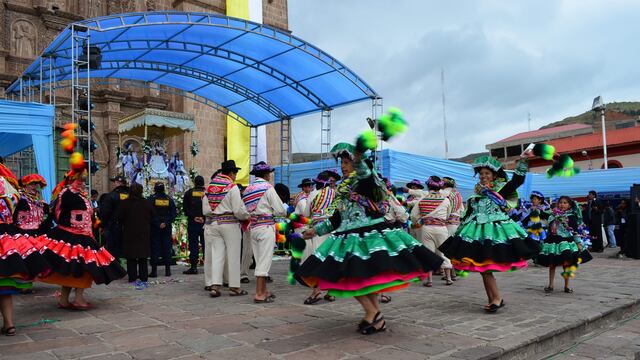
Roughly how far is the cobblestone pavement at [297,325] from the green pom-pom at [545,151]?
1820 millimetres

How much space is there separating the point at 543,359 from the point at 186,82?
1498cm

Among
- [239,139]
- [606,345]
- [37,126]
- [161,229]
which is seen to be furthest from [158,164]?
[606,345]

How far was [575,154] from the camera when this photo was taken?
3788 centimetres

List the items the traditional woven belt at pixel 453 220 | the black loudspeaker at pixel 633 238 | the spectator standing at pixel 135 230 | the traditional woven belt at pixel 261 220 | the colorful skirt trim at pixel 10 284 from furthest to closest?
1. the black loudspeaker at pixel 633 238
2. the traditional woven belt at pixel 453 220
3. the spectator standing at pixel 135 230
4. the traditional woven belt at pixel 261 220
5. the colorful skirt trim at pixel 10 284

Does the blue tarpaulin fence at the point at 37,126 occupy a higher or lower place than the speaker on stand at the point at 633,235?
Result: higher

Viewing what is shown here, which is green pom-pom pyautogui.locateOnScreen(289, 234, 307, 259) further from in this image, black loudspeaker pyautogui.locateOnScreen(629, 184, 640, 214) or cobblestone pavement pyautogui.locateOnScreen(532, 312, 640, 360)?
black loudspeaker pyautogui.locateOnScreen(629, 184, 640, 214)

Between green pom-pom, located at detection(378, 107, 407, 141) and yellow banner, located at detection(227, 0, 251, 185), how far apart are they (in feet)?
55.1

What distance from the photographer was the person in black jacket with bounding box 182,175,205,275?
9617 mm

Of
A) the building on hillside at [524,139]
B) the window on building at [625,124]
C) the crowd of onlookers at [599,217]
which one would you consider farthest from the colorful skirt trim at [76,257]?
the window on building at [625,124]

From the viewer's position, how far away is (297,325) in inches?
206

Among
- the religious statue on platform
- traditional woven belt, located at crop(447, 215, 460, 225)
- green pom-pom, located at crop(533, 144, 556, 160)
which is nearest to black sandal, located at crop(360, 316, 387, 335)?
green pom-pom, located at crop(533, 144, 556, 160)

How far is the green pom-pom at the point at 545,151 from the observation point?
18.6 ft

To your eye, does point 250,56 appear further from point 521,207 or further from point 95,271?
point 95,271

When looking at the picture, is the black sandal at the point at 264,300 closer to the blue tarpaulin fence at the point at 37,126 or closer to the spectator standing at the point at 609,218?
the blue tarpaulin fence at the point at 37,126
